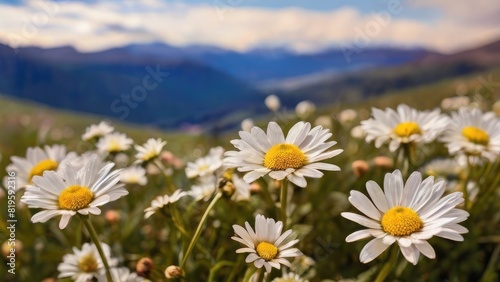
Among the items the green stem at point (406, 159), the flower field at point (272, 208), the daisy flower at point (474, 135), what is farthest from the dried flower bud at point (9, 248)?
the daisy flower at point (474, 135)

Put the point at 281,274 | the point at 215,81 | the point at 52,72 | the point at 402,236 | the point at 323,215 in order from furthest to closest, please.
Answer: the point at 215,81, the point at 52,72, the point at 323,215, the point at 281,274, the point at 402,236

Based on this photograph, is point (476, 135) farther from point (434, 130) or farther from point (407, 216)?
point (407, 216)

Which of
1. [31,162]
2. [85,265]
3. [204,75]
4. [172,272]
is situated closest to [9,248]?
[31,162]

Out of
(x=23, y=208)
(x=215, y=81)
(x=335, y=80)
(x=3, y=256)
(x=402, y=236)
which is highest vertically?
(x=215, y=81)

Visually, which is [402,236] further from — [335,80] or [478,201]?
[335,80]

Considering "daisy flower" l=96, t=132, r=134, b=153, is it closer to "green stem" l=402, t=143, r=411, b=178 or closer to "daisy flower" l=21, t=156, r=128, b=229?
"daisy flower" l=21, t=156, r=128, b=229

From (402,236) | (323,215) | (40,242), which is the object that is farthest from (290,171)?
(40,242)
